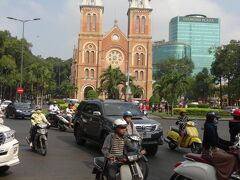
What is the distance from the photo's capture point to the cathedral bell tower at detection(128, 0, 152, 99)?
320 feet

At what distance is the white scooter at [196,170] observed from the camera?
22.0ft

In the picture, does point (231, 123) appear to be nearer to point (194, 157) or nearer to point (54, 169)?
point (194, 157)

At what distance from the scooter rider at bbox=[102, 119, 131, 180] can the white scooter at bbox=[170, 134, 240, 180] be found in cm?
89

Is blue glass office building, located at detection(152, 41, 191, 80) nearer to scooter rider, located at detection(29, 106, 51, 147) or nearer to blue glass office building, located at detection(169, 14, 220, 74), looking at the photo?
blue glass office building, located at detection(169, 14, 220, 74)

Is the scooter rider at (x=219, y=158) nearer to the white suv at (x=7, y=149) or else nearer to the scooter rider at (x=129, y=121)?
the scooter rider at (x=129, y=121)

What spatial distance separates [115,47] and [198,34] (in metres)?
78.7

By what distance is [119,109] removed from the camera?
15.1 metres

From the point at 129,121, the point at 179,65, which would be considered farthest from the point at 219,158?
the point at 179,65

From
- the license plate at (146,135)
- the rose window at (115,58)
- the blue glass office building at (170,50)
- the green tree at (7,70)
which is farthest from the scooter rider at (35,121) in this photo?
the blue glass office building at (170,50)

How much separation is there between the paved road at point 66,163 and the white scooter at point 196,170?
10.1ft

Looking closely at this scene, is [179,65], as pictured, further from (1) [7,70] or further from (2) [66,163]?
(2) [66,163]

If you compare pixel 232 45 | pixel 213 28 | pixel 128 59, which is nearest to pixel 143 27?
pixel 128 59

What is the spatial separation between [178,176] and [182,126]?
825cm

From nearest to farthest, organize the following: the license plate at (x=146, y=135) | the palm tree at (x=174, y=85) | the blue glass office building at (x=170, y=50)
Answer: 1. the license plate at (x=146, y=135)
2. the palm tree at (x=174, y=85)
3. the blue glass office building at (x=170, y=50)
